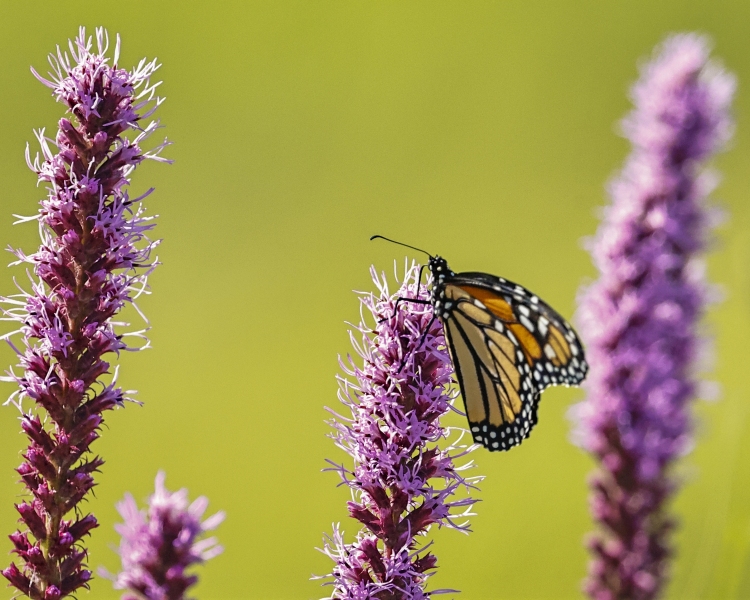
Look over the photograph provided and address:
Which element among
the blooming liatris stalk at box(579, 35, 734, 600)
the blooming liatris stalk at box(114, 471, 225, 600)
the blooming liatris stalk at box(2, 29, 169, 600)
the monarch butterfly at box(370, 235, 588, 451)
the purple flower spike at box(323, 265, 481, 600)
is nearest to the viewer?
the blooming liatris stalk at box(114, 471, 225, 600)

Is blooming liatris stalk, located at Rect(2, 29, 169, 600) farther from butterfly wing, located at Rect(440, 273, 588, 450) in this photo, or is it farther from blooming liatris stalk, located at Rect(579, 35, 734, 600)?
blooming liatris stalk, located at Rect(579, 35, 734, 600)

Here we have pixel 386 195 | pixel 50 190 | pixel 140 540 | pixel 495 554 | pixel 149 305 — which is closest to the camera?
pixel 140 540

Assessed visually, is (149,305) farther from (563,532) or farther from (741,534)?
(741,534)

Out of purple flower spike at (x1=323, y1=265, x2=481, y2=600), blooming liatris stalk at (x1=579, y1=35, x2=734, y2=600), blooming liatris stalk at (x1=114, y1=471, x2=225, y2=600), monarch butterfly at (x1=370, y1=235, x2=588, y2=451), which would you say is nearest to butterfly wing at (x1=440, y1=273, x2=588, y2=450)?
monarch butterfly at (x1=370, y1=235, x2=588, y2=451)

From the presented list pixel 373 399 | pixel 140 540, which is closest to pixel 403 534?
pixel 373 399

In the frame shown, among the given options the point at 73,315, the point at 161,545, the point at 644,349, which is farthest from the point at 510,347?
the point at 161,545

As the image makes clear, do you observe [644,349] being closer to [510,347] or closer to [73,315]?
[510,347]
